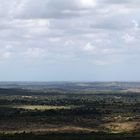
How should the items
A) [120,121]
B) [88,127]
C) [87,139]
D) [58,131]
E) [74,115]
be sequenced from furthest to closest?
[74,115], [120,121], [88,127], [58,131], [87,139]

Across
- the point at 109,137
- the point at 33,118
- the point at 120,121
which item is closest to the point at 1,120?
the point at 33,118

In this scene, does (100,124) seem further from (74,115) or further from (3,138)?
(3,138)

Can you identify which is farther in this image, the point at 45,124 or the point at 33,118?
the point at 33,118

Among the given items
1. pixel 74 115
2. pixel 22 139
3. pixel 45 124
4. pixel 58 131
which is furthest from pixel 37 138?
pixel 74 115

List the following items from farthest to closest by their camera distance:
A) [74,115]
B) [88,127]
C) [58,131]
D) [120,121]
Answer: [74,115] → [120,121] → [88,127] → [58,131]

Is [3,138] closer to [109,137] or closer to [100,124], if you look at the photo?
[109,137]

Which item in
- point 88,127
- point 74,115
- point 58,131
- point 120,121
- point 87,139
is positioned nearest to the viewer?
point 87,139

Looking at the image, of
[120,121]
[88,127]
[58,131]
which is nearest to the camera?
[58,131]

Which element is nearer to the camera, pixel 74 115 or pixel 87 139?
pixel 87 139
